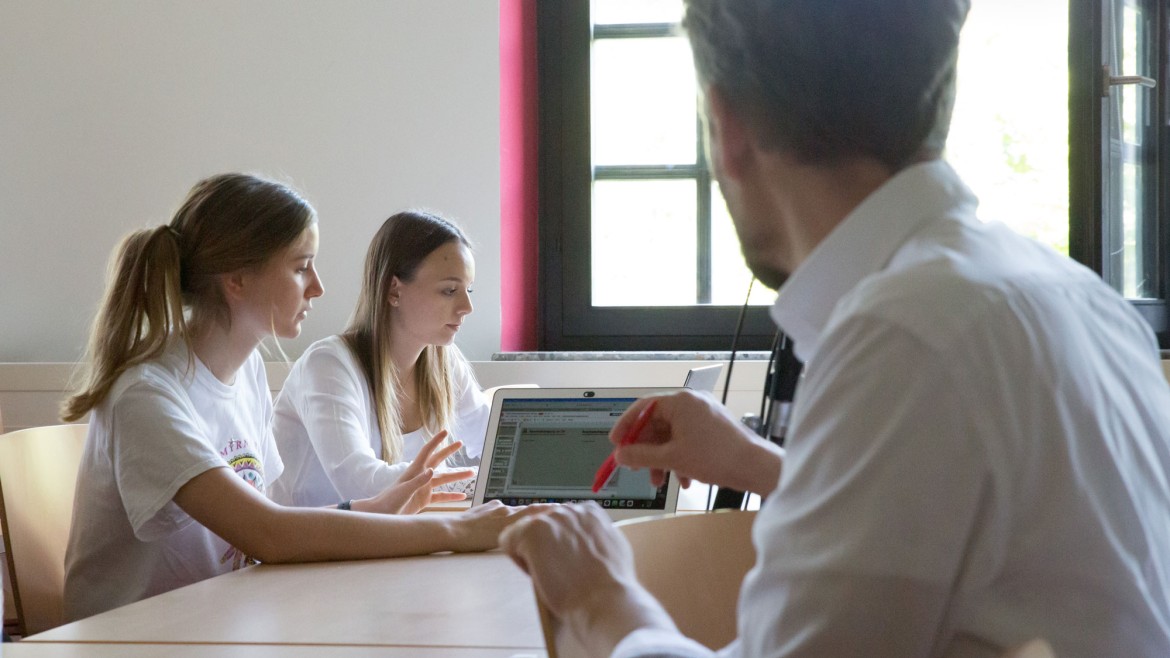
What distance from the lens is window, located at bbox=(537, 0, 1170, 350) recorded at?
3.12 m

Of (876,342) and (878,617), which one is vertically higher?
(876,342)

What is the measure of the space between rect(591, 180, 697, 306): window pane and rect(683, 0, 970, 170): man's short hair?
8.85 feet

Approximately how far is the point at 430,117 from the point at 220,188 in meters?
1.35

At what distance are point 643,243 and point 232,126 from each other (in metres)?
1.25

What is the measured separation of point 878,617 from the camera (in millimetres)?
565

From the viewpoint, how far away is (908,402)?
1.83ft

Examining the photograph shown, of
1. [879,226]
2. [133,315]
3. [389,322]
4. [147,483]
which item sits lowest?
[147,483]

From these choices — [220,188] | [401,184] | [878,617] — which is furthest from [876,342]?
[401,184]

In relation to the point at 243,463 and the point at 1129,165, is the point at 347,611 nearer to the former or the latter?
the point at 243,463

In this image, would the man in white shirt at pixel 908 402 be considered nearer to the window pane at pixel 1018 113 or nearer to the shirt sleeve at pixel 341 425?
the shirt sleeve at pixel 341 425

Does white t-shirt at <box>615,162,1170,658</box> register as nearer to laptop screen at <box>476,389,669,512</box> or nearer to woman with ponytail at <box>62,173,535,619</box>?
woman with ponytail at <box>62,173,535,619</box>

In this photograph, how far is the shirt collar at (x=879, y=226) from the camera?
693mm

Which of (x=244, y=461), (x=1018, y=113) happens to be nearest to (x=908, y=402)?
(x=244, y=461)

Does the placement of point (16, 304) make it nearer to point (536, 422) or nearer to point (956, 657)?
point (536, 422)
